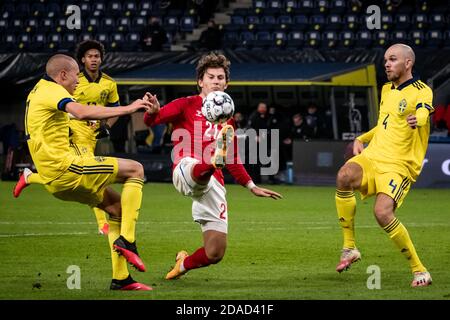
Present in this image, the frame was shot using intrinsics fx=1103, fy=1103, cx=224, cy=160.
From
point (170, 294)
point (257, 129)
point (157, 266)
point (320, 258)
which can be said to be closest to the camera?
point (170, 294)

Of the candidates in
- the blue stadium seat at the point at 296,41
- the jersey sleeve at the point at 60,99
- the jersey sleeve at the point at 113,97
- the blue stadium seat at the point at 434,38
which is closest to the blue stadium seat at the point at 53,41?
the blue stadium seat at the point at 296,41

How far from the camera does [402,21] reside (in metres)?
28.1

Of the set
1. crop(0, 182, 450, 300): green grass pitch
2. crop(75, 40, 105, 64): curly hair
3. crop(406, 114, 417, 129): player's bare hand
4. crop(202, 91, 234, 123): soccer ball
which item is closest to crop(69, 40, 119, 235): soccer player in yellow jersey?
crop(75, 40, 105, 64): curly hair

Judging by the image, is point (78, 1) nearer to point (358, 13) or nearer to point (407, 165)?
point (358, 13)

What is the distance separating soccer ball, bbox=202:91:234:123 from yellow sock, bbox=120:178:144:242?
99cm

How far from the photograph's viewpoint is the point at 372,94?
83.8 feet

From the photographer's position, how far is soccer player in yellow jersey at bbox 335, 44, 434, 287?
9633mm

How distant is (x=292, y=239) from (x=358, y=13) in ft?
53.7

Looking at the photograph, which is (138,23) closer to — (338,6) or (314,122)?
(338,6)

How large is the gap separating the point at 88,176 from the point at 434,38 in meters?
19.6

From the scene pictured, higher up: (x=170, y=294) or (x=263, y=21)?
(x=263, y=21)

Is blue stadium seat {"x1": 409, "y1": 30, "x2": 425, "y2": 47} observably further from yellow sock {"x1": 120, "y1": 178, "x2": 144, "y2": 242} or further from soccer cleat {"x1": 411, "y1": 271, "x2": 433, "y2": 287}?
yellow sock {"x1": 120, "y1": 178, "x2": 144, "y2": 242}

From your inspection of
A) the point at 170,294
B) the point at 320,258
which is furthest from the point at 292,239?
the point at 170,294

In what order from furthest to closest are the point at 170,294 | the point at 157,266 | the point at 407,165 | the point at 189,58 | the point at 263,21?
the point at 263,21
the point at 189,58
the point at 157,266
the point at 407,165
the point at 170,294
